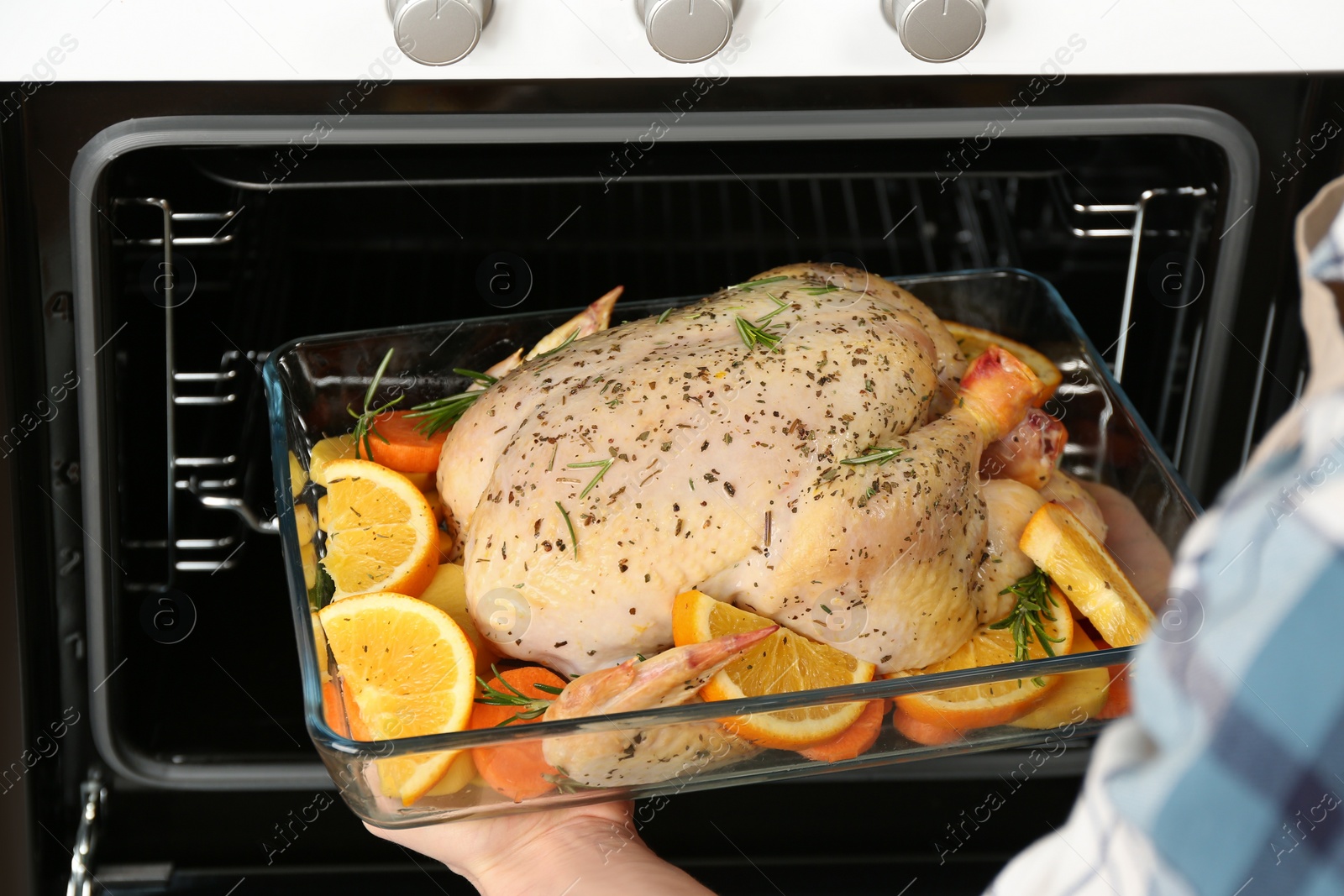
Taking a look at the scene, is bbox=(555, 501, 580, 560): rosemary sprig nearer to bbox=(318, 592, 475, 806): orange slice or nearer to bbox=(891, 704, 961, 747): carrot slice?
bbox=(318, 592, 475, 806): orange slice

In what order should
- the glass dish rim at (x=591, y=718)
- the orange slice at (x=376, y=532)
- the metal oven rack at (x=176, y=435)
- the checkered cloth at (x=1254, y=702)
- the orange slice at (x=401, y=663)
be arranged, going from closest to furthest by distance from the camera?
the checkered cloth at (x=1254, y=702) → the glass dish rim at (x=591, y=718) → the orange slice at (x=401, y=663) → the orange slice at (x=376, y=532) → the metal oven rack at (x=176, y=435)

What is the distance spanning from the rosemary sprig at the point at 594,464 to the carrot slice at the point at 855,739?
284 mm

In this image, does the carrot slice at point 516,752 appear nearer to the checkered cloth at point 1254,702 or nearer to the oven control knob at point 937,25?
the checkered cloth at point 1254,702

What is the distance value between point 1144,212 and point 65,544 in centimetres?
122

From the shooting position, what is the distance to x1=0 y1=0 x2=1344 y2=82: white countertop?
84cm

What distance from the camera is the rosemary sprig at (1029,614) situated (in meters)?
0.99

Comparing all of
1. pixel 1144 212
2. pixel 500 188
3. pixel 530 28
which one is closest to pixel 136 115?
pixel 530 28

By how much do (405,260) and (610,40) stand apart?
2.58ft

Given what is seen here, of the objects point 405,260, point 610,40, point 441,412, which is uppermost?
point 610,40

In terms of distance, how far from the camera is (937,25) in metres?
0.85

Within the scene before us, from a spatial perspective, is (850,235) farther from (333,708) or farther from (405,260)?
(333,708)

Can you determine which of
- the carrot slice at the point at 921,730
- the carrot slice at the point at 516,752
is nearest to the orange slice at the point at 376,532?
the carrot slice at the point at 516,752

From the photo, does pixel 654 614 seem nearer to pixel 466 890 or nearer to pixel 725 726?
pixel 725 726

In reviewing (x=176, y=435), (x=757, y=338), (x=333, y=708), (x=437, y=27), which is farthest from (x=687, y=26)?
(x=176, y=435)
